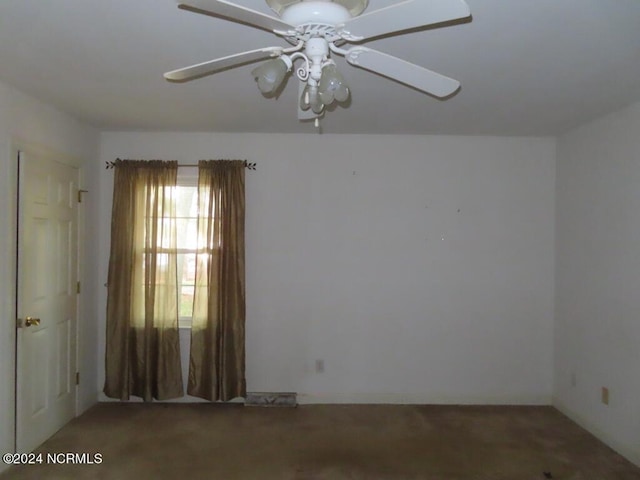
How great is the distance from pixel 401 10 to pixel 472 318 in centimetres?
340

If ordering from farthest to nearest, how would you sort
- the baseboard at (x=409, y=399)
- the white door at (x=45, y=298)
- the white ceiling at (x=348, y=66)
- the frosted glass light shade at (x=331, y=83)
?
the baseboard at (x=409, y=399) < the white door at (x=45, y=298) < the white ceiling at (x=348, y=66) < the frosted glass light shade at (x=331, y=83)

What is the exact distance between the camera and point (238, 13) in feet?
4.33

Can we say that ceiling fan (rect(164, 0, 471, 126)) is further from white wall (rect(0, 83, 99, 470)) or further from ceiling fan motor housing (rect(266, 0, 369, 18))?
white wall (rect(0, 83, 99, 470))

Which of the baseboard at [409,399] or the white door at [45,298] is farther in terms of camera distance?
the baseboard at [409,399]

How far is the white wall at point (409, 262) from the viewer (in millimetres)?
4160

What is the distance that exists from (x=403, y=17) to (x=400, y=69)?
12.4 inches

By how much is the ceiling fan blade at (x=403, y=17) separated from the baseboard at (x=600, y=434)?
10.6 feet

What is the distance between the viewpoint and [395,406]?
4.11 meters

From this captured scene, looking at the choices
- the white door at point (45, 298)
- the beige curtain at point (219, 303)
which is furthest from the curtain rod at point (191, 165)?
the white door at point (45, 298)

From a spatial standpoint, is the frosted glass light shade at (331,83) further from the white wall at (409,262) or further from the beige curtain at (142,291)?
the beige curtain at (142,291)

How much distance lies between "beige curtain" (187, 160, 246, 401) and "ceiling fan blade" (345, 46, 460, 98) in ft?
8.31

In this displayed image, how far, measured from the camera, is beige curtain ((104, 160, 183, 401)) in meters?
3.95

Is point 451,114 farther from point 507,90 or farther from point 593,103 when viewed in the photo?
point 593,103

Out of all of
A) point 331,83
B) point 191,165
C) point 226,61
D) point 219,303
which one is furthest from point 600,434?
point 191,165
